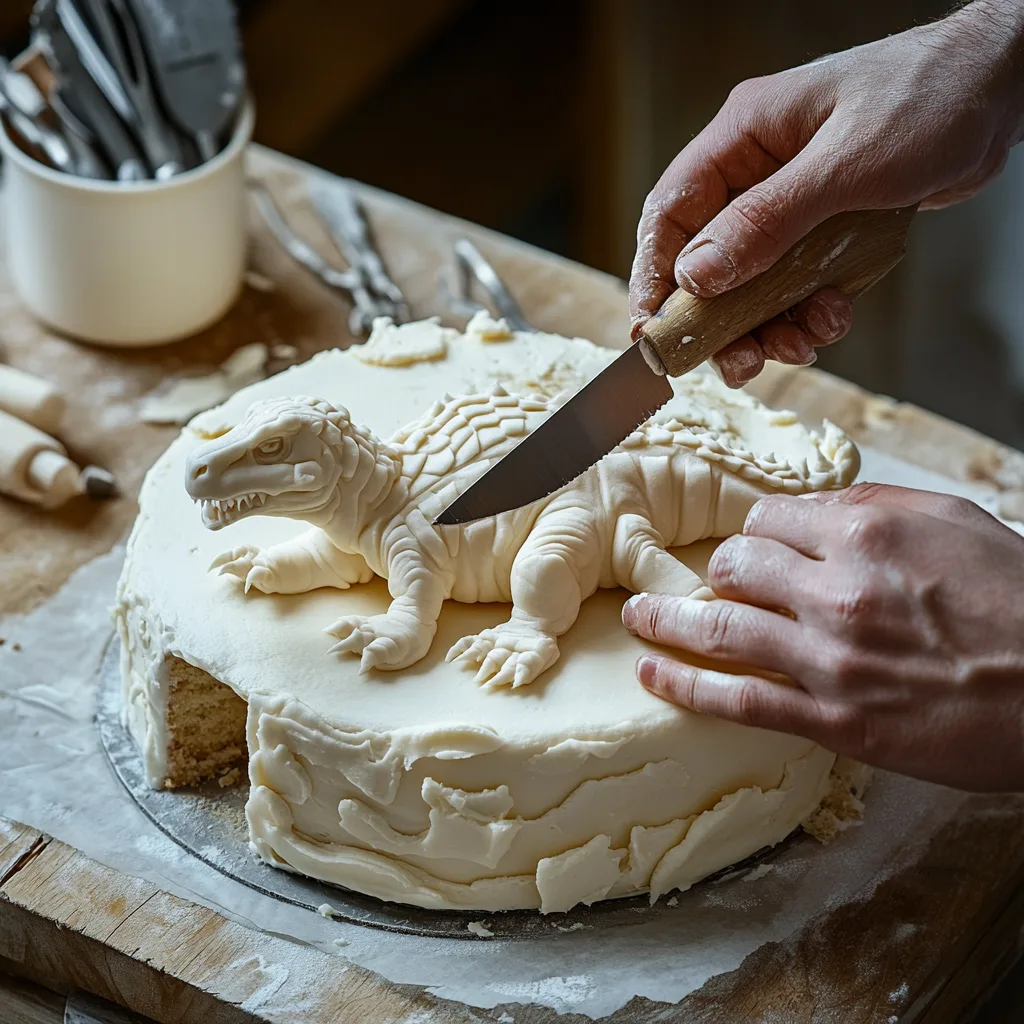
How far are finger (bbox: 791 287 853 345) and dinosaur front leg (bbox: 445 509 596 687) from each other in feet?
2.04

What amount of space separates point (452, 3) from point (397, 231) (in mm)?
2296

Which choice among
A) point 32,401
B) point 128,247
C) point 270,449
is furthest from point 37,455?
point 270,449

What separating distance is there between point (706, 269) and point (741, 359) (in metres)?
0.35

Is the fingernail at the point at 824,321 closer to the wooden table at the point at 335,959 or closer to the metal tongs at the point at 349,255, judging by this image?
the wooden table at the point at 335,959

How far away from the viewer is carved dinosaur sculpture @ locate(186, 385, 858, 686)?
263cm

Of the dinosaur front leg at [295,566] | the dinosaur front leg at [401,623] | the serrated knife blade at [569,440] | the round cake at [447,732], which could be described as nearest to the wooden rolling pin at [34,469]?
the round cake at [447,732]

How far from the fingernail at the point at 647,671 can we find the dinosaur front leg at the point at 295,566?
23.6 inches

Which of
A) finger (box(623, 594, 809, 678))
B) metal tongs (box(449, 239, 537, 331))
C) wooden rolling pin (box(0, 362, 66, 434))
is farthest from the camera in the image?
metal tongs (box(449, 239, 537, 331))

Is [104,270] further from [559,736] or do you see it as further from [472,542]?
[559,736]

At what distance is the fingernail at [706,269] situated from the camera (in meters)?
2.59

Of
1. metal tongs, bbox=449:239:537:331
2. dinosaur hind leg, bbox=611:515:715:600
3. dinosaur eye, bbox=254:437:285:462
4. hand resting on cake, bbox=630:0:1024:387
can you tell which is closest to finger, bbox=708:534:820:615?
dinosaur hind leg, bbox=611:515:715:600

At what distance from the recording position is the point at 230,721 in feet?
9.78

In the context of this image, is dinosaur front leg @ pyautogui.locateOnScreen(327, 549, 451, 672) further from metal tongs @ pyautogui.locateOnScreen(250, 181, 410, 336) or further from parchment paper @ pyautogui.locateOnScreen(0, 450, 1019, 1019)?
metal tongs @ pyautogui.locateOnScreen(250, 181, 410, 336)

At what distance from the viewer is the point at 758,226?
8.50 feet
